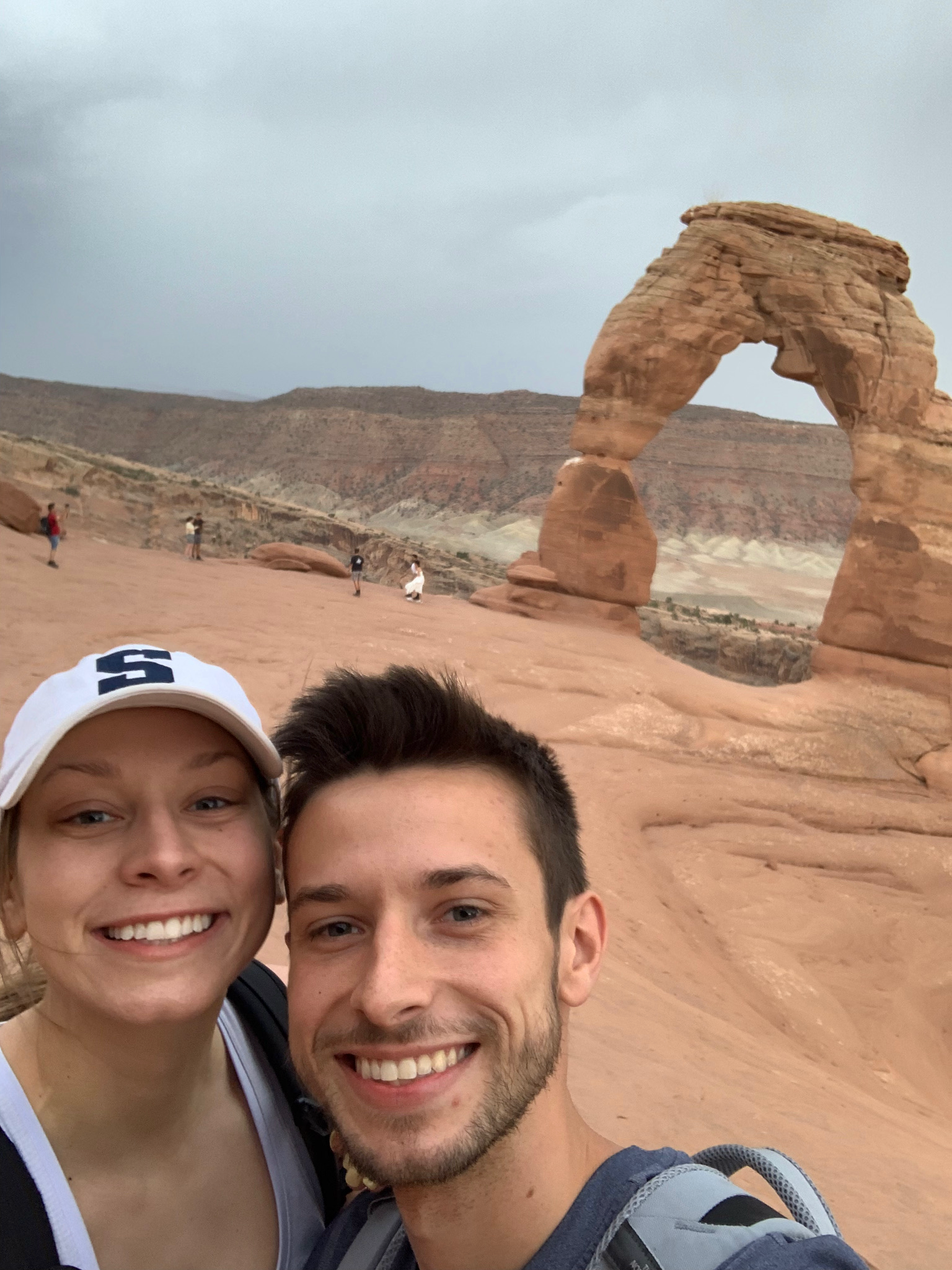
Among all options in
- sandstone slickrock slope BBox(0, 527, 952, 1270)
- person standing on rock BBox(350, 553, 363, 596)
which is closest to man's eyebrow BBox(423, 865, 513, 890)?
sandstone slickrock slope BBox(0, 527, 952, 1270)

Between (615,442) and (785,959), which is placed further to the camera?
(615,442)

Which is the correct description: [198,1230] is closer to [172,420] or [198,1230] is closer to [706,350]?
[706,350]

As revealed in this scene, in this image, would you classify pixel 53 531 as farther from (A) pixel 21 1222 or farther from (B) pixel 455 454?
(B) pixel 455 454

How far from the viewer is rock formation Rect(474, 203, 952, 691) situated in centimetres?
1439

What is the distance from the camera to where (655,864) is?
8500 mm

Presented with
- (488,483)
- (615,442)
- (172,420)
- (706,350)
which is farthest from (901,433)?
(172,420)

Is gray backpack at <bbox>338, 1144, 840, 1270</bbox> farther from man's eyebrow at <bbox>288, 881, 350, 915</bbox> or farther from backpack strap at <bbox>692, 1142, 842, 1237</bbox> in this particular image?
man's eyebrow at <bbox>288, 881, 350, 915</bbox>

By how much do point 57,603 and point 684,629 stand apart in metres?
20.3

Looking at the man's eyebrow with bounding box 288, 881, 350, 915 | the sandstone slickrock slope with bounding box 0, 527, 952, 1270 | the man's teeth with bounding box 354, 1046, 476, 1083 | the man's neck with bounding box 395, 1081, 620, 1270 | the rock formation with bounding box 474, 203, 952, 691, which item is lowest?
the sandstone slickrock slope with bounding box 0, 527, 952, 1270

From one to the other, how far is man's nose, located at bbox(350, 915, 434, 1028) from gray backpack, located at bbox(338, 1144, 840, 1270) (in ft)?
1.29

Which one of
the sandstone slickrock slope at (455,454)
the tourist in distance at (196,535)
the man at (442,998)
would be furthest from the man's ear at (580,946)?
the sandstone slickrock slope at (455,454)

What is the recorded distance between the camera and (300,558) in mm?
19672

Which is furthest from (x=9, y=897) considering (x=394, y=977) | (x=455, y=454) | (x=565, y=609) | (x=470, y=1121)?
(x=455, y=454)

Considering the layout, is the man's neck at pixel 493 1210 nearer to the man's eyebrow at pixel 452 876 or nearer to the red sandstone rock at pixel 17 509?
the man's eyebrow at pixel 452 876
